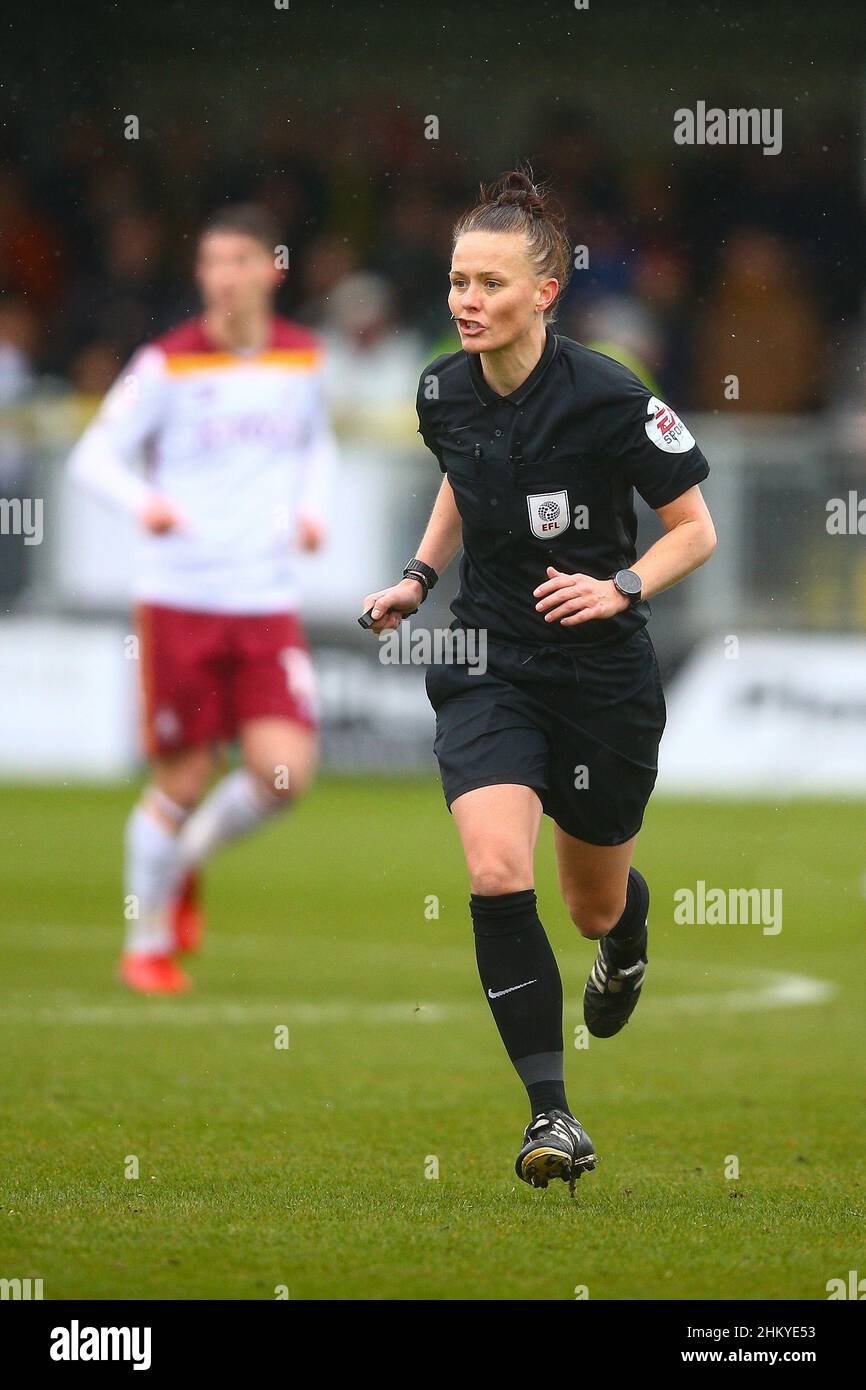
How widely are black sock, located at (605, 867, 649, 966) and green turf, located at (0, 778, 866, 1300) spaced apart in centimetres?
43

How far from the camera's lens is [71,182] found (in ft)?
58.4

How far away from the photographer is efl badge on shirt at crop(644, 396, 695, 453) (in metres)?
5.10

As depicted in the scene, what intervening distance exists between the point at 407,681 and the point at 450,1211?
9726 millimetres

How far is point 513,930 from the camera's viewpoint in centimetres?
497

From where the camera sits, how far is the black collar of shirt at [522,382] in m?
5.18

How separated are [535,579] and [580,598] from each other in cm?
41

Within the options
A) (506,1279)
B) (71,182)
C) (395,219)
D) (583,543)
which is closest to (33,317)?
(71,182)

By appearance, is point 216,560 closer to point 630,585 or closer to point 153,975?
point 153,975

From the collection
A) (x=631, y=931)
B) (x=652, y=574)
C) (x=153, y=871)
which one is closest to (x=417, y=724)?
(x=153, y=871)

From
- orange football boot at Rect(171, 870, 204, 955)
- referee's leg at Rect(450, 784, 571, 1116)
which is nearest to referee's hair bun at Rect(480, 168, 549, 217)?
referee's leg at Rect(450, 784, 571, 1116)

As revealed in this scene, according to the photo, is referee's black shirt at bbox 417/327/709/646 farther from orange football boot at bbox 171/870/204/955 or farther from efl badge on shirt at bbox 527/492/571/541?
orange football boot at bbox 171/870/204/955

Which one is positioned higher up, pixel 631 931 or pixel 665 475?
pixel 665 475
